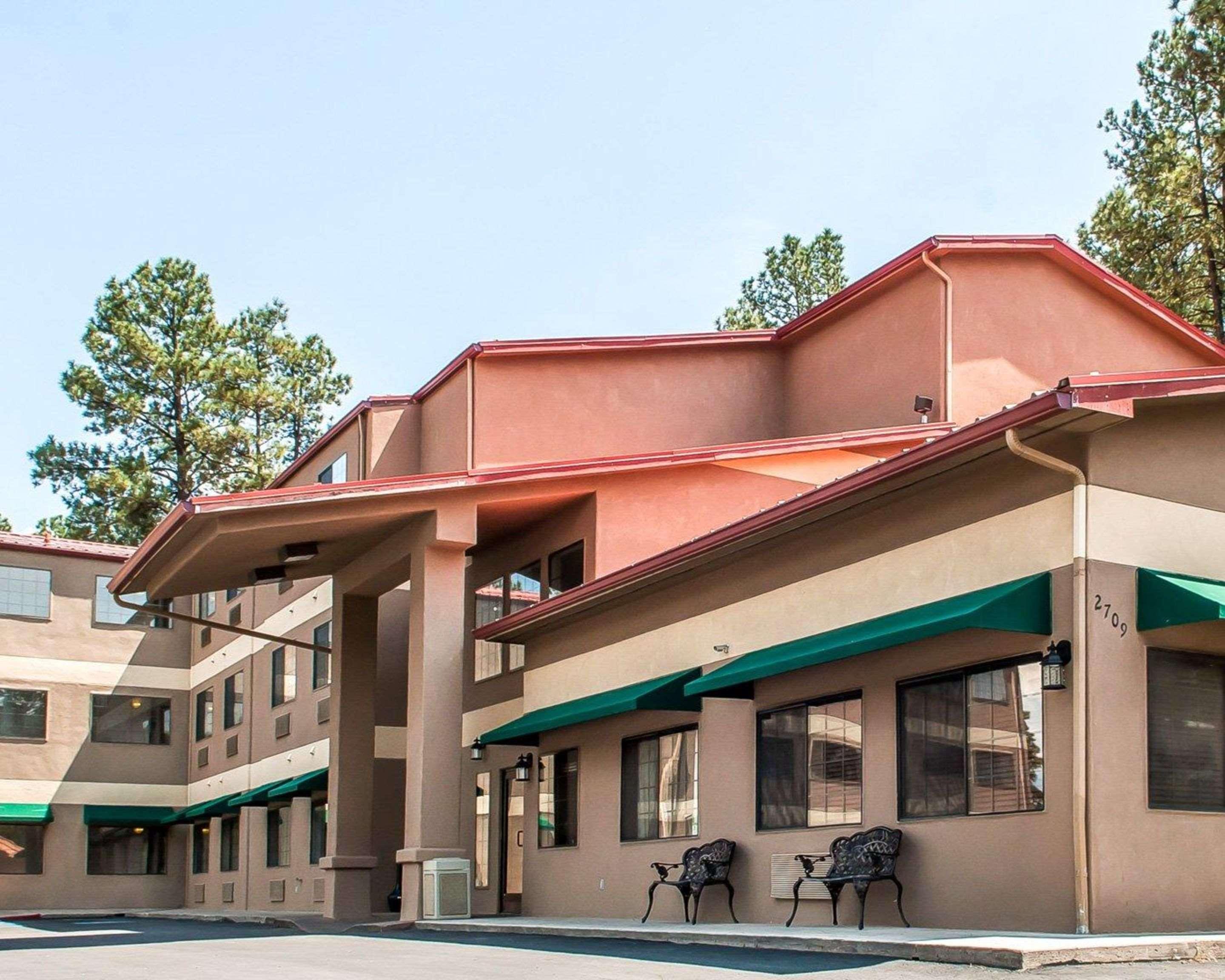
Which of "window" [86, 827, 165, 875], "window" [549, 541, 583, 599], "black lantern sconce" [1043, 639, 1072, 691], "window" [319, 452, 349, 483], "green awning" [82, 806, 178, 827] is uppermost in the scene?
"window" [319, 452, 349, 483]

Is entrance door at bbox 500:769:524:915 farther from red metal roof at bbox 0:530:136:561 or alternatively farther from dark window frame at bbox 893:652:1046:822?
red metal roof at bbox 0:530:136:561

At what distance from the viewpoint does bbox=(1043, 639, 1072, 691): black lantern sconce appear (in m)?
12.3

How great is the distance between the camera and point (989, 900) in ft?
42.0

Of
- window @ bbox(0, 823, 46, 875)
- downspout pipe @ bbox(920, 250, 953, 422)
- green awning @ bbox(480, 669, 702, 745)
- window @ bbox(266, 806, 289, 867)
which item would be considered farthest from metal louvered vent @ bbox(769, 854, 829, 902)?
window @ bbox(0, 823, 46, 875)

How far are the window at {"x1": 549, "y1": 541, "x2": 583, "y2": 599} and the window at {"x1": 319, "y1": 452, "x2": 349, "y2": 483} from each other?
6.79 m

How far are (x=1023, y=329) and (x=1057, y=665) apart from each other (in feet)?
36.8

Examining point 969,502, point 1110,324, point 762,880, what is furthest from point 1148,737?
point 1110,324

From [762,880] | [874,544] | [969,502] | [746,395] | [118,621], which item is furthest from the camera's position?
[118,621]

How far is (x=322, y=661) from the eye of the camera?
3027 cm

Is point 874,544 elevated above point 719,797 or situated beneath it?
elevated above

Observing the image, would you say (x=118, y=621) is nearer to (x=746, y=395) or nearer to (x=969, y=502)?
(x=746, y=395)

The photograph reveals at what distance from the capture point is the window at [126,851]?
38.7 meters

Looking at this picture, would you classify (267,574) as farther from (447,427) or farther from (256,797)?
(256,797)

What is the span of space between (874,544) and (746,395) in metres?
10.6
